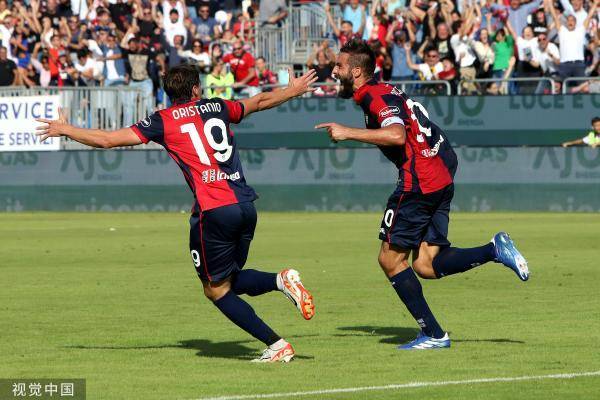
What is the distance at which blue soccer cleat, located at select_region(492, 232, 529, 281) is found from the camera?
10258 millimetres

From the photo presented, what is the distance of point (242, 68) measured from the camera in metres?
31.4

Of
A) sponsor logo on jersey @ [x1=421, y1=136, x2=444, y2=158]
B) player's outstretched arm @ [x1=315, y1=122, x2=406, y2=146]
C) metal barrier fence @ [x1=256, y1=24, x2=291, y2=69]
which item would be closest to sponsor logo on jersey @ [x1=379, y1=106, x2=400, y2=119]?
player's outstretched arm @ [x1=315, y1=122, x2=406, y2=146]

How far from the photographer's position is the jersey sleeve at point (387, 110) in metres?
10.0

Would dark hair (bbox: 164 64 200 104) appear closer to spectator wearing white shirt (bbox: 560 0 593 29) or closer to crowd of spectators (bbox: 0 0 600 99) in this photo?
crowd of spectators (bbox: 0 0 600 99)

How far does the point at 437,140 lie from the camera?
10602 millimetres

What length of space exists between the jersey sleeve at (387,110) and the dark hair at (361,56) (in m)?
0.32

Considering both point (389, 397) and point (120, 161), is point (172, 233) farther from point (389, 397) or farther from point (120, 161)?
point (389, 397)

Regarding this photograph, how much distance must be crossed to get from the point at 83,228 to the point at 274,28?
9829 millimetres

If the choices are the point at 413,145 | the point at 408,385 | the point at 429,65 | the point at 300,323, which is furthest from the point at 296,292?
the point at 429,65

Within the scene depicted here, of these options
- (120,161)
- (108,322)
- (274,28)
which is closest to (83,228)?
(120,161)

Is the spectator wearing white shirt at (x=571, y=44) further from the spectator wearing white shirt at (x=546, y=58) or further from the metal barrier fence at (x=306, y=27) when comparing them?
the metal barrier fence at (x=306, y=27)

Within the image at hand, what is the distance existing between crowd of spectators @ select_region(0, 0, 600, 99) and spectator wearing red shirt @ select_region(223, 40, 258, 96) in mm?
23

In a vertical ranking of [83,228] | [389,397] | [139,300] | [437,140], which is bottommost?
[83,228]

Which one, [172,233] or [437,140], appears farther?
[172,233]
